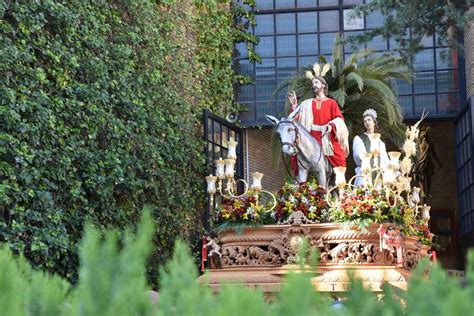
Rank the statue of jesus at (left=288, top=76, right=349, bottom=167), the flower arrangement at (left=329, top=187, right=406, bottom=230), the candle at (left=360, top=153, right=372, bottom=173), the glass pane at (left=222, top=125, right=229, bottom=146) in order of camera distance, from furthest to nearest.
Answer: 1. the glass pane at (left=222, top=125, right=229, bottom=146)
2. the statue of jesus at (left=288, top=76, right=349, bottom=167)
3. the candle at (left=360, top=153, right=372, bottom=173)
4. the flower arrangement at (left=329, top=187, right=406, bottom=230)

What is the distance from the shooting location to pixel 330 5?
20.1m

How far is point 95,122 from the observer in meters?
11.5

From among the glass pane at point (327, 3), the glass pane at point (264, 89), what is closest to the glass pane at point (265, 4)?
the glass pane at point (327, 3)

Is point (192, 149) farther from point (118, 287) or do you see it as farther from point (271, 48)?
point (118, 287)

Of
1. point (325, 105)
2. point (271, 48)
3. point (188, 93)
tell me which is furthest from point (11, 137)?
point (271, 48)

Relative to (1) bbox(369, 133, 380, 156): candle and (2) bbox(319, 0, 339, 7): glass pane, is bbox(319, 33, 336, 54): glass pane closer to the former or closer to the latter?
(2) bbox(319, 0, 339, 7): glass pane

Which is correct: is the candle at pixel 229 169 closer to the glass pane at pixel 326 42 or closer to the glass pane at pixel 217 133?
the glass pane at pixel 217 133

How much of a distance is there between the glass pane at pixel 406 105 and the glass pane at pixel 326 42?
6.09 feet

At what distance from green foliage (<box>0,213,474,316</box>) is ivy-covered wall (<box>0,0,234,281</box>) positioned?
269 inches

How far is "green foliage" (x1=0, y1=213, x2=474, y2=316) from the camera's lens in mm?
1241

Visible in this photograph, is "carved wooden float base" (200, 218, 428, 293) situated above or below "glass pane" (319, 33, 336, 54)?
below

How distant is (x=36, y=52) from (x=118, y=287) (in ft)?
30.7

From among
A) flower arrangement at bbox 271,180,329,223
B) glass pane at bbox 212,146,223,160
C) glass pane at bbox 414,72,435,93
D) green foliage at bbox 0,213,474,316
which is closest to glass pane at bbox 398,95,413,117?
glass pane at bbox 414,72,435,93

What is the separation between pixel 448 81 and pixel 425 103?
0.66 m
